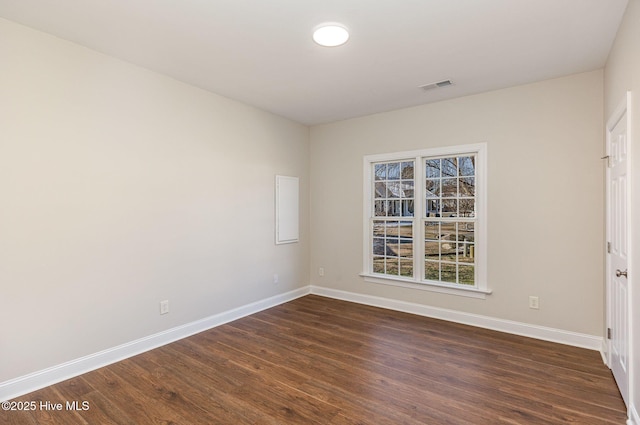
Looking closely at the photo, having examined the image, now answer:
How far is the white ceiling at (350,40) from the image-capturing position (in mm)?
2141

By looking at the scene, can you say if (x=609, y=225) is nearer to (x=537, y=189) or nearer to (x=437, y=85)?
(x=537, y=189)

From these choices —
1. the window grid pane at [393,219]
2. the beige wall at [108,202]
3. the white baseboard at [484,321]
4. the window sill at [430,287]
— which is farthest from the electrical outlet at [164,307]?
the window grid pane at [393,219]

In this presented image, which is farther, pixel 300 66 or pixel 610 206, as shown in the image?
pixel 300 66

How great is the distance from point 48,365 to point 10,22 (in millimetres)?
2546

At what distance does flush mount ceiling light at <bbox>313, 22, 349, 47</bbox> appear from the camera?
7.72 feet

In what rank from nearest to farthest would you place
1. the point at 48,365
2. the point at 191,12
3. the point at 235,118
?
the point at 191,12 → the point at 48,365 → the point at 235,118

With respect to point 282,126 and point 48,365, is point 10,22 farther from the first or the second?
point 282,126

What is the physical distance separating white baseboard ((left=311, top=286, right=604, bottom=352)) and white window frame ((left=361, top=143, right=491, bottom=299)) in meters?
0.25

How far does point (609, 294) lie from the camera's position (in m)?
2.76

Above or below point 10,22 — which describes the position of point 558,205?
below

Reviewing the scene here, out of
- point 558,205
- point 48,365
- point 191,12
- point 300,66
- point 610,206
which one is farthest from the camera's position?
point 558,205

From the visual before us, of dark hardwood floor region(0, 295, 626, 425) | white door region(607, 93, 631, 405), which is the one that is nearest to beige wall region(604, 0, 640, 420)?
white door region(607, 93, 631, 405)

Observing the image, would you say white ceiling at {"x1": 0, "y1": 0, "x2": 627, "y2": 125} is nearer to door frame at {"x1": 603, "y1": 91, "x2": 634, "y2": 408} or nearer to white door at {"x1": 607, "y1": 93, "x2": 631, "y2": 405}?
door frame at {"x1": 603, "y1": 91, "x2": 634, "y2": 408}

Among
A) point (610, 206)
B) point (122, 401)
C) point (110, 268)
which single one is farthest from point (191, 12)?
point (610, 206)
